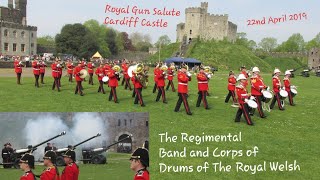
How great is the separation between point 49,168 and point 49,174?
3.5 inches

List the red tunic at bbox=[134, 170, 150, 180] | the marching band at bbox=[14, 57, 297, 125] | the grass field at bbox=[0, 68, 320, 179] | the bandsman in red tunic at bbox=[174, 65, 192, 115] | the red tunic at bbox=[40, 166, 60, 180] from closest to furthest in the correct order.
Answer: the red tunic at bbox=[134, 170, 150, 180]
the red tunic at bbox=[40, 166, 60, 180]
the grass field at bbox=[0, 68, 320, 179]
the marching band at bbox=[14, 57, 297, 125]
the bandsman in red tunic at bbox=[174, 65, 192, 115]

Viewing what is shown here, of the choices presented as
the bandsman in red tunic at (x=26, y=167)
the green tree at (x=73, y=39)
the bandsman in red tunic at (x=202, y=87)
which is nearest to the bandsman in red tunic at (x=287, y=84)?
the bandsman in red tunic at (x=202, y=87)

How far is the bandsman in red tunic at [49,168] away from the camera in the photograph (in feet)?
19.7

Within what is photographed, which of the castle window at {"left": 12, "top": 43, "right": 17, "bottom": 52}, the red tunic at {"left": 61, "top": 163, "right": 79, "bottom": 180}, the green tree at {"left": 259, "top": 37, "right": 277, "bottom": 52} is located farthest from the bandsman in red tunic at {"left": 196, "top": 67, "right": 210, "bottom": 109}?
the green tree at {"left": 259, "top": 37, "right": 277, "bottom": 52}

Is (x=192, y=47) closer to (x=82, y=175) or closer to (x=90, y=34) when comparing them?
(x=90, y=34)

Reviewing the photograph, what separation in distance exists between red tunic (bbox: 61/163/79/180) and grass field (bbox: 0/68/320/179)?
0.46 ft

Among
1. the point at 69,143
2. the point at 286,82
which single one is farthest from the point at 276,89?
the point at 69,143

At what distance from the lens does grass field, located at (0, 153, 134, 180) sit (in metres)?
6.27

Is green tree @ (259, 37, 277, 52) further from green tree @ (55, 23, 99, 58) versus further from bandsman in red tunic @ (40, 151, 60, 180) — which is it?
bandsman in red tunic @ (40, 151, 60, 180)

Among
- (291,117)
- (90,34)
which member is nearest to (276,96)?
(291,117)

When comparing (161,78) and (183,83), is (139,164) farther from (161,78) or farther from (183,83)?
(161,78)

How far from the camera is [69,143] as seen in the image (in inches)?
246

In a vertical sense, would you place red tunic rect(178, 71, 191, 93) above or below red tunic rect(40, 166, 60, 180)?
above

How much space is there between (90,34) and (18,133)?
177 feet
